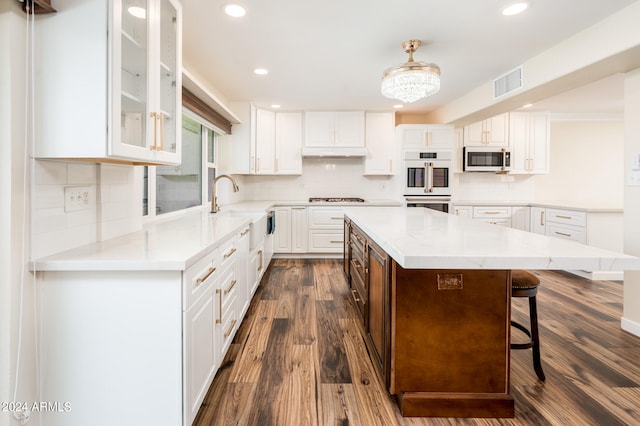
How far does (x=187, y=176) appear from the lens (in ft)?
11.7

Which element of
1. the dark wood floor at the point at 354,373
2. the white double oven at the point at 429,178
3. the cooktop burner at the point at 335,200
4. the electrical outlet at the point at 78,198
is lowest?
the dark wood floor at the point at 354,373

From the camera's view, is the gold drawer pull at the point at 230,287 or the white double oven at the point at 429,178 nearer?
the gold drawer pull at the point at 230,287

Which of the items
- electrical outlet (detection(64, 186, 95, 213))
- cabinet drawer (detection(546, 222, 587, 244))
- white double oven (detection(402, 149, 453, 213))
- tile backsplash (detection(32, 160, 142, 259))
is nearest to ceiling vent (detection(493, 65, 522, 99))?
white double oven (detection(402, 149, 453, 213))

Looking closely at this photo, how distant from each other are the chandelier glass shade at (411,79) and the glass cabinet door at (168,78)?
157 cm

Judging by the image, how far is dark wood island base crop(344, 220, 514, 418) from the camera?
64.0 inches

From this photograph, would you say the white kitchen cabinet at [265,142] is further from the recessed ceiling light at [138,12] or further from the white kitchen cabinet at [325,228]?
the recessed ceiling light at [138,12]

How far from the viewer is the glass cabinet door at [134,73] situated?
1.42 meters

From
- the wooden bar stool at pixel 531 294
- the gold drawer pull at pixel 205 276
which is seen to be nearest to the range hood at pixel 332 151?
the wooden bar stool at pixel 531 294

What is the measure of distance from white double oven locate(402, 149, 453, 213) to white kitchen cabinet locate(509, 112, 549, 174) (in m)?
1.13

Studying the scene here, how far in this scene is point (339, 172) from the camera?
5.62m

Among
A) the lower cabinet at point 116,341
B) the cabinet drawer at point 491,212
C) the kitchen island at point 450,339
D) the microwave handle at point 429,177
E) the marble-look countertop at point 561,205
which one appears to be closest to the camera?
the lower cabinet at point 116,341

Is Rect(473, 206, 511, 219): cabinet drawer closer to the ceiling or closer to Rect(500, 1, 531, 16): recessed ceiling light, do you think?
the ceiling

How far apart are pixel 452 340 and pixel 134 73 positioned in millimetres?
1978

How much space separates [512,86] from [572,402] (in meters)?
2.86
